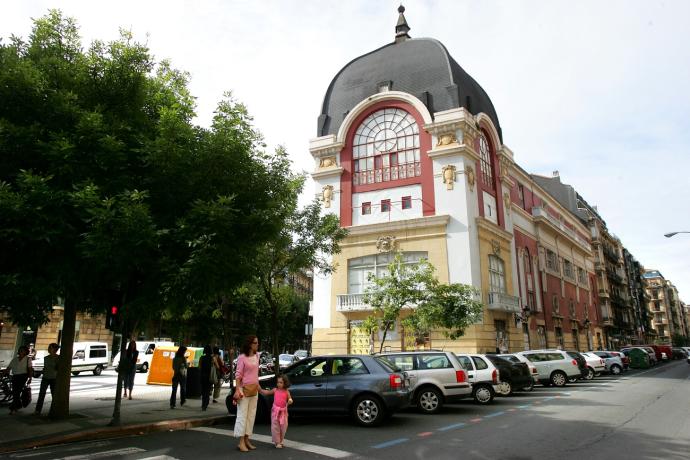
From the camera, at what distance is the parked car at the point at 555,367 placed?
21.5 metres

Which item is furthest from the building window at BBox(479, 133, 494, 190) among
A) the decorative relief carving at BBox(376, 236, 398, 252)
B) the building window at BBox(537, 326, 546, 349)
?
the building window at BBox(537, 326, 546, 349)

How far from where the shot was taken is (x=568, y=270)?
169 feet

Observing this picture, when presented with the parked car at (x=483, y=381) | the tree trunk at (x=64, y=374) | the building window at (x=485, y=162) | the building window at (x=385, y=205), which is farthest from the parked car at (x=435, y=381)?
the building window at (x=485, y=162)

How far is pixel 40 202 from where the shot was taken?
8711 millimetres

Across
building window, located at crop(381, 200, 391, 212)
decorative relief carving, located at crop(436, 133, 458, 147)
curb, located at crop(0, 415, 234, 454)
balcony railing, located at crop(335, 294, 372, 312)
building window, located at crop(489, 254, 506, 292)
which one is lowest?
curb, located at crop(0, 415, 234, 454)

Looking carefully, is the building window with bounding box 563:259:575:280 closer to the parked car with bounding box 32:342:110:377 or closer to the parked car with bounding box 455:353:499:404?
the parked car with bounding box 455:353:499:404

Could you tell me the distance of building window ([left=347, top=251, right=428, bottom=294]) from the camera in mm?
31312

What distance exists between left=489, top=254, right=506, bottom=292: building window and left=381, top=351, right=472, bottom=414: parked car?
1969 centimetres

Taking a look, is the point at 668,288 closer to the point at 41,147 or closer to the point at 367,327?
the point at 367,327

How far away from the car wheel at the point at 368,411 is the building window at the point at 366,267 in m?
20.8

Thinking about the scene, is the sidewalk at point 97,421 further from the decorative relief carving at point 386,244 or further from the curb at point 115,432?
the decorative relief carving at point 386,244

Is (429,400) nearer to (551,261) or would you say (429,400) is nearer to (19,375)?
(19,375)

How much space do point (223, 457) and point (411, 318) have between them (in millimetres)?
17492

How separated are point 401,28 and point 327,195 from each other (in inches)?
625
